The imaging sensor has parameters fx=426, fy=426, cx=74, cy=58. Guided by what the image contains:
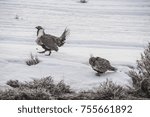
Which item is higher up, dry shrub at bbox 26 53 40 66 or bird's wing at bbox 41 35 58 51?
bird's wing at bbox 41 35 58 51

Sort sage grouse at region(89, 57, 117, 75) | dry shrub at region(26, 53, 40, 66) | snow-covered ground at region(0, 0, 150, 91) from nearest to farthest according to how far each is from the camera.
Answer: sage grouse at region(89, 57, 117, 75) < snow-covered ground at region(0, 0, 150, 91) < dry shrub at region(26, 53, 40, 66)

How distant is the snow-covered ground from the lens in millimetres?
5941

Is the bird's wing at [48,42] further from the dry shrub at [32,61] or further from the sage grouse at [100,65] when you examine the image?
the sage grouse at [100,65]

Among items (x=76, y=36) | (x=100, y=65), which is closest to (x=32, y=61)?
(x=100, y=65)

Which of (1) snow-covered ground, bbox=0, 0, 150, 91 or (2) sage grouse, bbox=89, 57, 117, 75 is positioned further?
(1) snow-covered ground, bbox=0, 0, 150, 91

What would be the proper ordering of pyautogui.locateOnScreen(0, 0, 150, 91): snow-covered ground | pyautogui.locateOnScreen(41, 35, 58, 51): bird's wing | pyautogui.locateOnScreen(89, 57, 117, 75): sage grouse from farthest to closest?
pyautogui.locateOnScreen(41, 35, 58, 51): bird's wing, pyautogui.locateOnScreen(0, 0, 150, 91): snow-covered ground, pyautogui.locateOnScreen(89, 57, 117, 75): sage grouse

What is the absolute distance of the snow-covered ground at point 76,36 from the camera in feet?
19.5

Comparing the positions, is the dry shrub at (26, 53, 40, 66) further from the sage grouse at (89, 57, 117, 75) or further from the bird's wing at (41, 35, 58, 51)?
the sage grouse at (89, 57, 117, 75)

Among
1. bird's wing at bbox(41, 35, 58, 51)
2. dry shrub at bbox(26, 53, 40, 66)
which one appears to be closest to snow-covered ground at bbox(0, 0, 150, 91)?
dry shrub at bbox(26, 53, 40, 66)

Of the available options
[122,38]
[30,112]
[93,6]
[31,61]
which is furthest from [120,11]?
[30,112]

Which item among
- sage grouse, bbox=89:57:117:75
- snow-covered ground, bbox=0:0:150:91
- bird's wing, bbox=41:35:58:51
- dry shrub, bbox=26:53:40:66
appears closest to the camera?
sage grouse, bbox=89:57:117:75

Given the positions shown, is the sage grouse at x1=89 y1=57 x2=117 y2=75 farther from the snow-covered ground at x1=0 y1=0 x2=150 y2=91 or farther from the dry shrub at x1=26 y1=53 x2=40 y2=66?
the dry shrub at x1=26 y1=53 x2=40 y2=66

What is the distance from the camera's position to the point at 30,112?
418cm

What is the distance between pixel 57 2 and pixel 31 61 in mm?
6761
